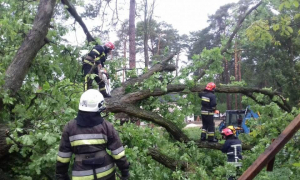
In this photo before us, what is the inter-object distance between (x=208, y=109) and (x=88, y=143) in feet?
13.8

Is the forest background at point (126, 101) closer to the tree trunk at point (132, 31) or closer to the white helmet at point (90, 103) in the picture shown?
the white helmet at point (90, 103)

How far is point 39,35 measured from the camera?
4328 mm

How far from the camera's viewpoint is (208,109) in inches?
259

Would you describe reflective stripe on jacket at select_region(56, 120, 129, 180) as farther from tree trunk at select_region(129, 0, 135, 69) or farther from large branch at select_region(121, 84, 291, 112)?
tree trunk at select_region(129, 0, 135, 69)

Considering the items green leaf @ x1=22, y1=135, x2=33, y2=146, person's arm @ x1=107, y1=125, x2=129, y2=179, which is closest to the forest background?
green leaf @ x1=22, y1=135, x2=33, y2=146

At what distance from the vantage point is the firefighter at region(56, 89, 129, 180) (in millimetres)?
2781

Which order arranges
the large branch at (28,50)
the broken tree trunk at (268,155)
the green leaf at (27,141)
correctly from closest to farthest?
the broken tree trunk at (268,155) < the green leaf at (27,141) < the large branch at (28,50)

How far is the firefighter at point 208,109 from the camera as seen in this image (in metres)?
6.31

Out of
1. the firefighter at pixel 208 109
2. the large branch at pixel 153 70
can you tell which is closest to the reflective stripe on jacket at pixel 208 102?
the firefighter at pixel 208 109

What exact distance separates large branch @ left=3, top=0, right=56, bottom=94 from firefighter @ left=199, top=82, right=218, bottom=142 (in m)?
3.39

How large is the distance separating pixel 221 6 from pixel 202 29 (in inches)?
111

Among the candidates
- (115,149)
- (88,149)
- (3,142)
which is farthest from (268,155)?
(3,142)

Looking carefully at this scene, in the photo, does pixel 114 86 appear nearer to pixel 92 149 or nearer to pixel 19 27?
pixel 19 27

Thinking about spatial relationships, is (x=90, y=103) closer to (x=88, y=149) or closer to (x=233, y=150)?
(x=88, y=149)
